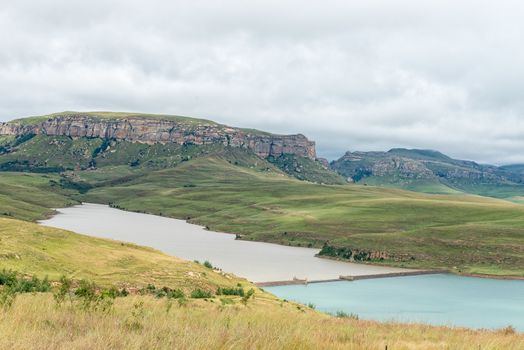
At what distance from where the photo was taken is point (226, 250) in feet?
418

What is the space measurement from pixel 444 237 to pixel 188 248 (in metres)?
69.1

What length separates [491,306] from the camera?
81.1 metres

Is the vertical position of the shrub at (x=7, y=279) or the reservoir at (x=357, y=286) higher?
the shrub at (x=7, y=279)

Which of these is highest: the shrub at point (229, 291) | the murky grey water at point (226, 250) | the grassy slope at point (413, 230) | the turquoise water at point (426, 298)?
the shrub at point (229, 291)

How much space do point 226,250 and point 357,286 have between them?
42.7 meters

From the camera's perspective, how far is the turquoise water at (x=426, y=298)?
7194 cm

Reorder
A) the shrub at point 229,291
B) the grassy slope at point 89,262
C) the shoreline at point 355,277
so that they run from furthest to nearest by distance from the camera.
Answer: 1. the shoreline at point 355,277
2. the shrub at point 229,291
3. the grassy slope at point 89,262

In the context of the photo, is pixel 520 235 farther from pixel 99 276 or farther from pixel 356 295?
pixel 99 276

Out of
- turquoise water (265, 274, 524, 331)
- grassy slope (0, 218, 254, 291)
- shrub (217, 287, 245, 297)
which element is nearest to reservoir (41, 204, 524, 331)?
turquoise water (265, 274, 524, 331)

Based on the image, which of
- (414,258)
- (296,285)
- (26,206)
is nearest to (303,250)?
(414,258)

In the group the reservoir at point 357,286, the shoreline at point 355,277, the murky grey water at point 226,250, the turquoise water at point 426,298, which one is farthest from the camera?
the murky grey water at point 226,250

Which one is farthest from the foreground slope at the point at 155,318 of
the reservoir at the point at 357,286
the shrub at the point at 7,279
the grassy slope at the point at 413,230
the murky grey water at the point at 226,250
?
the grassy slope at the point at 413,230

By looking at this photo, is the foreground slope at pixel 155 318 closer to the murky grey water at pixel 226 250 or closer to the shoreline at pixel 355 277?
the shoreline at pixel 355 277

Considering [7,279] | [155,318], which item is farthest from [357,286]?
[155,318]
